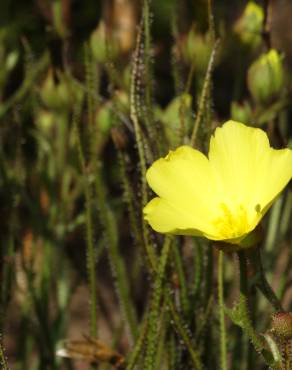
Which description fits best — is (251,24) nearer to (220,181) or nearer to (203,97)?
(203,97)

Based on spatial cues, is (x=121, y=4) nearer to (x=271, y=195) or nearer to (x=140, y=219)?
(x=140, y=219)

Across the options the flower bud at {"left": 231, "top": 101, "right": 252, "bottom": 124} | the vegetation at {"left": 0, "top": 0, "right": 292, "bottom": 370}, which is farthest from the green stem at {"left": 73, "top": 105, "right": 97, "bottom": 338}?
the flower bud at {"left": 231, "top": 101, "right": 252, "bottom": 124}

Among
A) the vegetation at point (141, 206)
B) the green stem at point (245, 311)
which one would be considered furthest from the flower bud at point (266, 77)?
the green stem at point (245, 311)

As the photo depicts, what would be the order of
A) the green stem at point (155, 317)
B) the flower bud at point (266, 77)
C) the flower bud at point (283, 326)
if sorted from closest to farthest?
1. the flower bud at point (283, 326)
2. the green stem at point (155, 317)
3. the flower bud at point (266, 77)

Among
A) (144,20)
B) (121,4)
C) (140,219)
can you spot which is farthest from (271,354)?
(121,4)

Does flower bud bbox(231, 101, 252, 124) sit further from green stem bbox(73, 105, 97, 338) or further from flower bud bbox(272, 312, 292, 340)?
flower bud bbox(272, 312, 292, 340)

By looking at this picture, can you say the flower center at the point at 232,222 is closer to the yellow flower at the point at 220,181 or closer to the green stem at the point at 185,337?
the yellow flower at the point at 220,181

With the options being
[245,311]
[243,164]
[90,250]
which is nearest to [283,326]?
[245,311]
